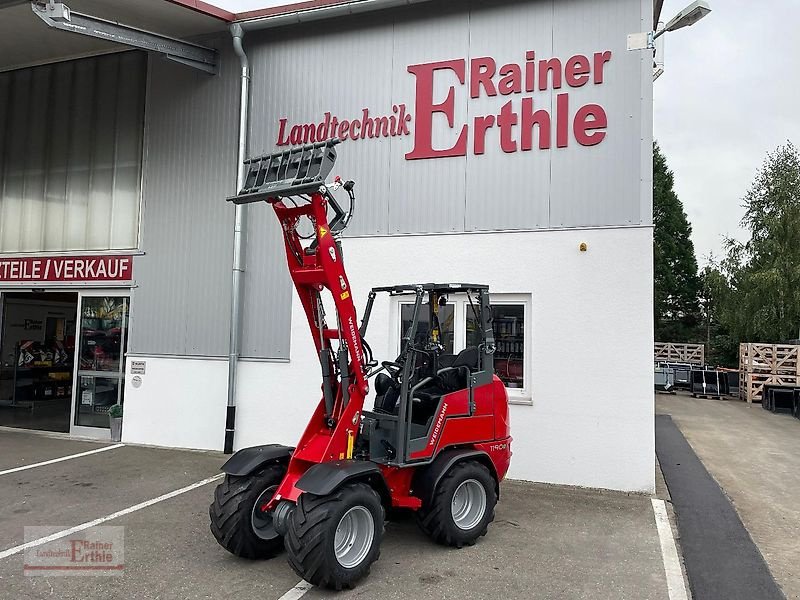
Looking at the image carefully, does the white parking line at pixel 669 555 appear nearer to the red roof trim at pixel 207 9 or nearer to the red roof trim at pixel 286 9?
the red roof trim at pixel 286 9

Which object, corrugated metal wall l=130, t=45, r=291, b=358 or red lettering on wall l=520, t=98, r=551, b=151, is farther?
corrugated metal wall l=130, t=45, r=291, b=358

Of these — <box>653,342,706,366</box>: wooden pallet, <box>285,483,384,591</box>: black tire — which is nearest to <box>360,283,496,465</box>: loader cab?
<box>285,483,384,591</box>: black tire

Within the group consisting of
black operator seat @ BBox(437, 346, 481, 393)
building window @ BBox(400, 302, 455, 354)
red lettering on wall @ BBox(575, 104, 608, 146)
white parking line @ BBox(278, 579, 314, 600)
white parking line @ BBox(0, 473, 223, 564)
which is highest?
red lettering on wall @ BBox(575, 104, 608, 146)

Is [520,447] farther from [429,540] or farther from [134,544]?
[134,544]

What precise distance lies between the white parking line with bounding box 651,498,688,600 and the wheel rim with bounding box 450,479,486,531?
155 cm

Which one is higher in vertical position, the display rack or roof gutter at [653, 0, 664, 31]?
roof gutter at [653, 0, 664, 31]

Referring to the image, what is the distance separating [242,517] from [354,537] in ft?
2.89

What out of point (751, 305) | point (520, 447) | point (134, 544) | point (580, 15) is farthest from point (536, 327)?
point (751, 305)

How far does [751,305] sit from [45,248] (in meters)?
26.1

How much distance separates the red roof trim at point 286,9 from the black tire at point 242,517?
6882 millimetres

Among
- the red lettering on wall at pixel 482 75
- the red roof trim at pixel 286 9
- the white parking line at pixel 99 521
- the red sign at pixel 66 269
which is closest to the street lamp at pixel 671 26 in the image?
the red lettering on wall at pixel 482 75

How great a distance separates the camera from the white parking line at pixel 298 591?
4449mm

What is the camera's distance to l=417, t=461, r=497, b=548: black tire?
17.4 feet

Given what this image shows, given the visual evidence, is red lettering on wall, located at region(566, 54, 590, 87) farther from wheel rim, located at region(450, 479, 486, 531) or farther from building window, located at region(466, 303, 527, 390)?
wheel rim, located at region(450, 479, 486, 531)
